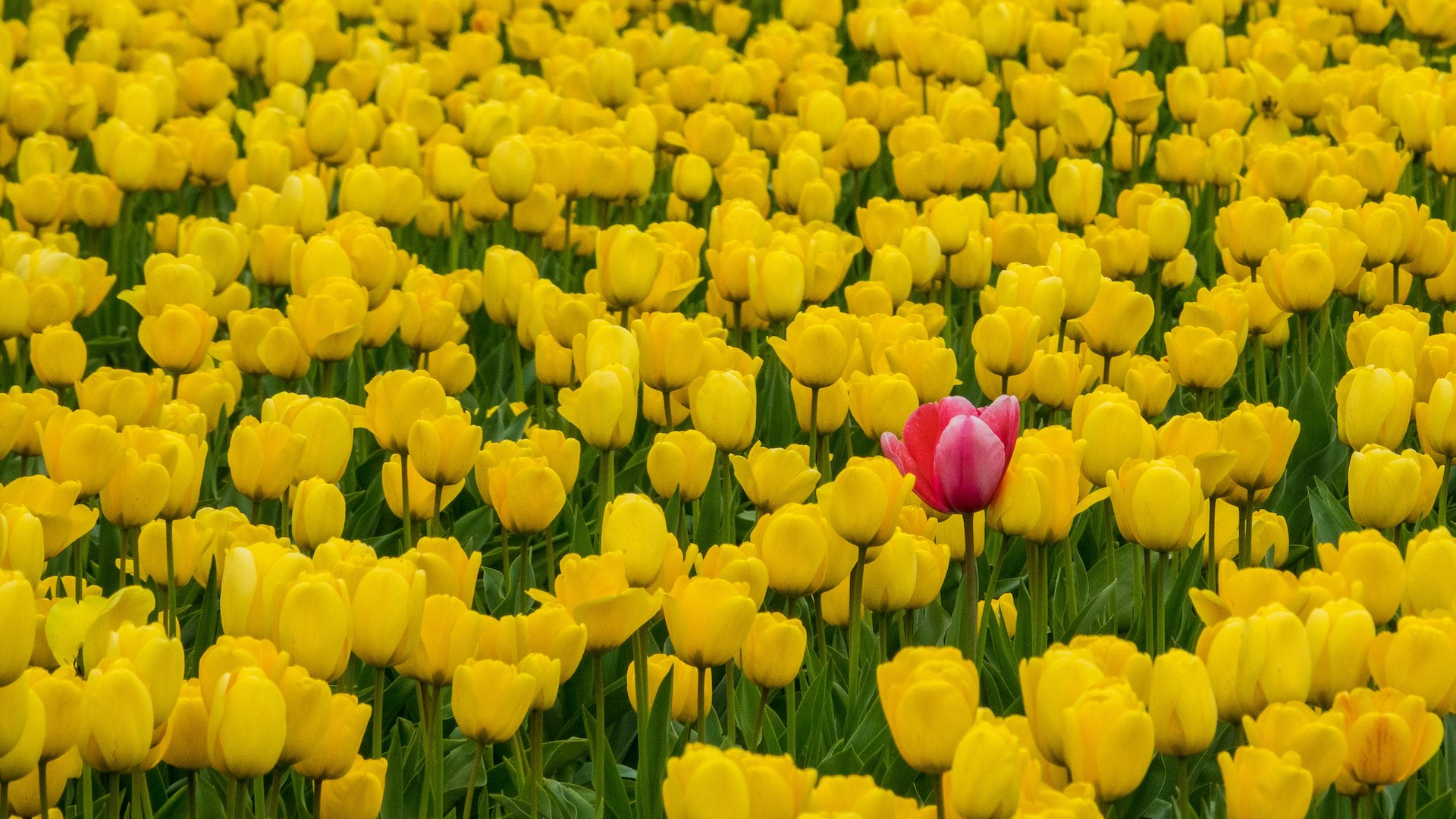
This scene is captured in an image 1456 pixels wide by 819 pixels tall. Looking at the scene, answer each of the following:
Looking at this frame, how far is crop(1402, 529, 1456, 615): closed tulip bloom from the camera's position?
6.50ft

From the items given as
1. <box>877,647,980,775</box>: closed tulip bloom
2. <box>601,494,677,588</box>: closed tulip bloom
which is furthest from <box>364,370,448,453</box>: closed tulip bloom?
<box>877,647,980,775</box>: closed tulip bloom

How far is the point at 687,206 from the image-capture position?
16.2 feet

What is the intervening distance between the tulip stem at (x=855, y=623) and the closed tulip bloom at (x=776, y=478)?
0.62 ft

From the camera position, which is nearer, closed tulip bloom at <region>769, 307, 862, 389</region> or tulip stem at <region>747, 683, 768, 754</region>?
tulip stem at <region>747, 683, 768, 754</region>

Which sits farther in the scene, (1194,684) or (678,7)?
(678,7)

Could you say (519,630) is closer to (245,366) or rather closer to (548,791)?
(548,791)

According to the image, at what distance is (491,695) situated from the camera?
6.36 ft

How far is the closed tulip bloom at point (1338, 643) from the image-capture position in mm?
1807

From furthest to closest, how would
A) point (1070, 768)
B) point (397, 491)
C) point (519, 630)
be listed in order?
point (397, 491), point (519, 630), point (1070, 768)

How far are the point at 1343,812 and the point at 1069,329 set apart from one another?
1572 mm

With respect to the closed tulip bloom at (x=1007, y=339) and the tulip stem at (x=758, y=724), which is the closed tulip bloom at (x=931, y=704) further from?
the closed tulip bloom at (x=1007, y=339)

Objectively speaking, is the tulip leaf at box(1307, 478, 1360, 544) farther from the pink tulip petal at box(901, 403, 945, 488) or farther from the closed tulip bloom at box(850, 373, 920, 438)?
the pink tulip petal at box(901, 403, 945, 488)

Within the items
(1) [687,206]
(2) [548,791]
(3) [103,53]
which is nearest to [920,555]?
(2) [548,791]

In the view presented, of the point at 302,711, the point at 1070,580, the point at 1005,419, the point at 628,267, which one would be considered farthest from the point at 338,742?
the point at 628,267
